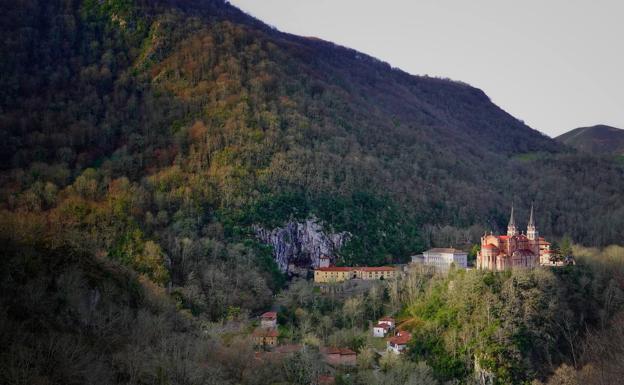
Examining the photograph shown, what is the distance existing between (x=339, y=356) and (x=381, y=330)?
10807mm

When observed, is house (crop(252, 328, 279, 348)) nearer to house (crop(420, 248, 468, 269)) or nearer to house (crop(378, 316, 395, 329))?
house (crop(378, 316, 395, 329))

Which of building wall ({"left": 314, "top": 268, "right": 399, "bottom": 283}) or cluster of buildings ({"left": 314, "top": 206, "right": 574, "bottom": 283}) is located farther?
building wall ({"left": 314, "top": 268, "right": 399, "bottom": 283})

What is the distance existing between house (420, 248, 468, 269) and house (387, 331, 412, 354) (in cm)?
1522

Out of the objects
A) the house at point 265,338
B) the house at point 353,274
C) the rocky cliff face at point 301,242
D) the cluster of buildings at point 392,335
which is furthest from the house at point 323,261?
the house at point 265,338

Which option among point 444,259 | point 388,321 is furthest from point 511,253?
point 388,321

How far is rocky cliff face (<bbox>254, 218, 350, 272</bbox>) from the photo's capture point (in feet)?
275

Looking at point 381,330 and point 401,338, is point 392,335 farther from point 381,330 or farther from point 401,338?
point 401,338

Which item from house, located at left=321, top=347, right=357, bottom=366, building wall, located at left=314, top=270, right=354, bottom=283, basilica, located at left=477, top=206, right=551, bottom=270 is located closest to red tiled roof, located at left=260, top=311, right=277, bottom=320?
house, located at left=321, top=347, right=357, bottom=366

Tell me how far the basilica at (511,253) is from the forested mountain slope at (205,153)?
21.2 meters

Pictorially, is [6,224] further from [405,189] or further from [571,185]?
[571,185]

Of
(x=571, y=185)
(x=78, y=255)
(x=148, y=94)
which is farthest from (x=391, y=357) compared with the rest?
(x=571, y=185)

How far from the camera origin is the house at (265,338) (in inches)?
2322

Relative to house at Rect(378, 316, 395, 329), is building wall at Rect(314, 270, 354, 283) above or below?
above

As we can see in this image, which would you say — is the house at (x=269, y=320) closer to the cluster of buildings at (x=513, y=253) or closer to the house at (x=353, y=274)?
the house at (x=353, y=274)
